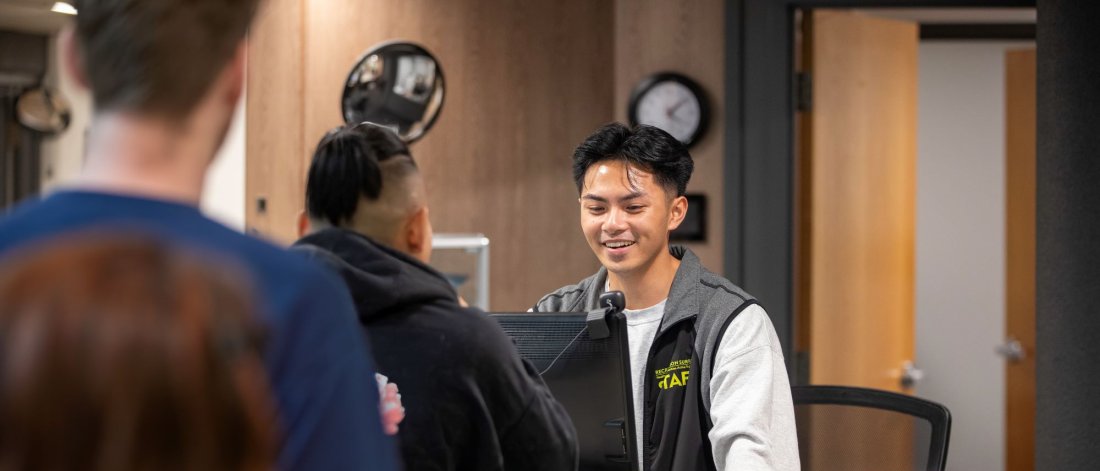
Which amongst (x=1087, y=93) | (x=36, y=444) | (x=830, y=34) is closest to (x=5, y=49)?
(x=830, y=34)

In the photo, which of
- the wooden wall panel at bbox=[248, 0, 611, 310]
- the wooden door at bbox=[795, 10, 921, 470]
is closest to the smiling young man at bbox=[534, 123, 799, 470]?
the wooden door at bbox=[795, 10, 921, 470]

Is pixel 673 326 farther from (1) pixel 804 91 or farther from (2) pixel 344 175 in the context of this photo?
(1) pixel 804 91

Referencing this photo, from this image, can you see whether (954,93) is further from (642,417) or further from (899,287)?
(642,417)

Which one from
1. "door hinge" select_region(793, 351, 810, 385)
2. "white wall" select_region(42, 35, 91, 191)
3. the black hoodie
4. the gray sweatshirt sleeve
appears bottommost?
"door hinge" select_region(793, 351, 810, 385)

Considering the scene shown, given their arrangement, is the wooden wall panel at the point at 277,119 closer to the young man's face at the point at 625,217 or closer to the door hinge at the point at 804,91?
the door hinge at the point at 804,91

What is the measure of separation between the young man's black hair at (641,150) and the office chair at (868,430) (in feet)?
2.09

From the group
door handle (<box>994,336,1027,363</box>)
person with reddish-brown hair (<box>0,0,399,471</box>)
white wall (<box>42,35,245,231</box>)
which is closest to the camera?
person with reddish-brown hair (<box>0,0,399,471</box>)

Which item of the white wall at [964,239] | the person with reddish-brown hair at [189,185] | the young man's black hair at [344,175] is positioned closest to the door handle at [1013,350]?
the white wall at [964,239]

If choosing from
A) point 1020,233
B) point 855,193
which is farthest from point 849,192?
point 1020,233

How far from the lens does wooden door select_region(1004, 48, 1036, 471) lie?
4.75 metres

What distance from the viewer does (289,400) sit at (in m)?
0.67

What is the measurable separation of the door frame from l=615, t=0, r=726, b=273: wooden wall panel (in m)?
0.05

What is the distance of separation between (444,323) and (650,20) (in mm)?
3144

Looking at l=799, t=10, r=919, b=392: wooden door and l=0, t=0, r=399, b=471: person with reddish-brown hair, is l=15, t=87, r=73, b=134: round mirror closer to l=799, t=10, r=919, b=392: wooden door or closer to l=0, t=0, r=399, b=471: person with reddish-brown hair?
l=799, t=10, r=919, b=392: wooden door
